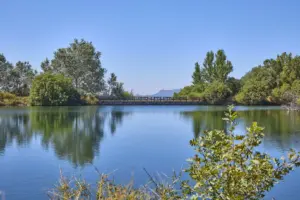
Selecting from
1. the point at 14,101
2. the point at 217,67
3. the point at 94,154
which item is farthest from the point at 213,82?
the point at 94,154

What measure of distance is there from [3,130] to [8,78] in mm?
44435

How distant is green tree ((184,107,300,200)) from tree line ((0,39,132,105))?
185ft

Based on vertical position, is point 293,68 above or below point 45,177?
above

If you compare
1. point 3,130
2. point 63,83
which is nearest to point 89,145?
point 3,130

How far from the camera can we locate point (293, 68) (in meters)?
59.9

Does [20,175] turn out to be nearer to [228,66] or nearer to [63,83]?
[63,83]

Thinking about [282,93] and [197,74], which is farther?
[197,74]

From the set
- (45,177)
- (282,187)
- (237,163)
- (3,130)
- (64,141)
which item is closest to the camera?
(237,163)

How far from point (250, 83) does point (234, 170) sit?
200 feet

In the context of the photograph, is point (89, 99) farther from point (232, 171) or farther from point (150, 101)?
point (232, 171)

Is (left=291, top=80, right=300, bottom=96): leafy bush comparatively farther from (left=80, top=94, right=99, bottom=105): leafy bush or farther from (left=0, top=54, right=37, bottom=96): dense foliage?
(left=0, top=54, right=37, bottom=96): dense foliage

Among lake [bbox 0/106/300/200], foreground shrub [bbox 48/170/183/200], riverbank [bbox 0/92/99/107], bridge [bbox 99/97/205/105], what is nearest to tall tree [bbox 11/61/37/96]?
riverbank [bbox 0/92/99/107]

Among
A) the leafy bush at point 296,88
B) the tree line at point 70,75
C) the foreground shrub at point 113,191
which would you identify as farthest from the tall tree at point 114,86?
the foreground shrub at point 113,191

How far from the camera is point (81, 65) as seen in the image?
2788 inches
